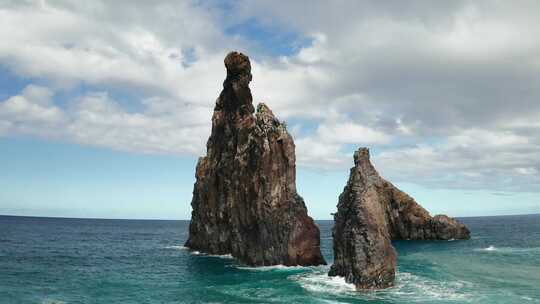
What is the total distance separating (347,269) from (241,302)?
1444cm

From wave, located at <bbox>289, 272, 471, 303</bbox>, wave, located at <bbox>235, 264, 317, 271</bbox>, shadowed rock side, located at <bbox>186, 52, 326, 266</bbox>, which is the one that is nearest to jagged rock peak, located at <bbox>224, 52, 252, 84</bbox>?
shadowed rock side, located at <bbox>186, 52, 326, 266</bbox>

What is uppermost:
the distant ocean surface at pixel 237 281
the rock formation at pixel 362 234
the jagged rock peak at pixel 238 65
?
the jagged rock peak at pixel 238 65

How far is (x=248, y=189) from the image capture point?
2908 inches

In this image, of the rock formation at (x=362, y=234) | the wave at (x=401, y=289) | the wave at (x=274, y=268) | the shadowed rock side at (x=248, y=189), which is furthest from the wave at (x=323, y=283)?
the shadowed rock side at (x=248, y=189)

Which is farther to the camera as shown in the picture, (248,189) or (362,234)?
(248,189)

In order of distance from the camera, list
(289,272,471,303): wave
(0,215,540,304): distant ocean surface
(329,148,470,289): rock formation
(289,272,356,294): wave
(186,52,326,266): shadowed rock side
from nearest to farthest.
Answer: (289,272,471,303): wave < (0,215,540,304): distant ocean surface < (289,272,356,294): wave < (329,148,470,289): rock formation < (186,52,326,266): shadowed rock side

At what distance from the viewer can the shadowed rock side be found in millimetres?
67938

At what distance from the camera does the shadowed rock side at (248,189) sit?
67.9m

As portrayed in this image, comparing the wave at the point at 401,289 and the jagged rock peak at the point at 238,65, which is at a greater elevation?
the jagged rock peak at the point at 238,65

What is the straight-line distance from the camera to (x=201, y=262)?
75.1 m

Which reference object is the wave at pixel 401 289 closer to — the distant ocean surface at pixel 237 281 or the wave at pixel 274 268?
the distant ocean surface at pixel 237 281

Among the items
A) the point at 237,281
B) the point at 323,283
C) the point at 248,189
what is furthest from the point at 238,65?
the point at 323,283

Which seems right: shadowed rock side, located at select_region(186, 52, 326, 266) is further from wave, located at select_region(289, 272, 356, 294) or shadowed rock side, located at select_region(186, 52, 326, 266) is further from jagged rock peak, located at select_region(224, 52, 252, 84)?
wave, located at select_region(289, 272, 356, 294)

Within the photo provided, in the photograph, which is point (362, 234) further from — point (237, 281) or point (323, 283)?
point (237, 281)
